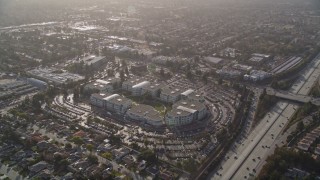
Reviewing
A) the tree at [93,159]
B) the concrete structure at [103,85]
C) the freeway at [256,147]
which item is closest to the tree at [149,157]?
the tree at [93,159]

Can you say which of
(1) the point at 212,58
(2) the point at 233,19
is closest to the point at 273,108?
(1) the point at 212,58

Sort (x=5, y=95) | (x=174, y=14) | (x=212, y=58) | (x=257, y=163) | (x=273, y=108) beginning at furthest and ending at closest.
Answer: (x=174, y=14) → (x=212, y=58) → (x=5, y=95) → (x=273, y=108) → (x=257, y=163)

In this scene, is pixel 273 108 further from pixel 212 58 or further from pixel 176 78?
pixel 212 58

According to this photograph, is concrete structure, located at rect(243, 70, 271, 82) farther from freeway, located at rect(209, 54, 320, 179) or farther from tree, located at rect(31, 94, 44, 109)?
tree, located at rect(31, 94, 44, 109)

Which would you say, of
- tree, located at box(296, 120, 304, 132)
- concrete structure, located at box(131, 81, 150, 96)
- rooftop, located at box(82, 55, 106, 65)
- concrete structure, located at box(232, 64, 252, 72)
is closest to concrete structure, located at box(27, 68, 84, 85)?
rooftop, located at box(82, 55, 106, 65)

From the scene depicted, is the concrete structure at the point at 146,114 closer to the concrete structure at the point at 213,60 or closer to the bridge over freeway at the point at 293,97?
the bridge over freeway at the point at 293,97

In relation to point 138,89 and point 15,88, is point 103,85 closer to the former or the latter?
point 138,89
